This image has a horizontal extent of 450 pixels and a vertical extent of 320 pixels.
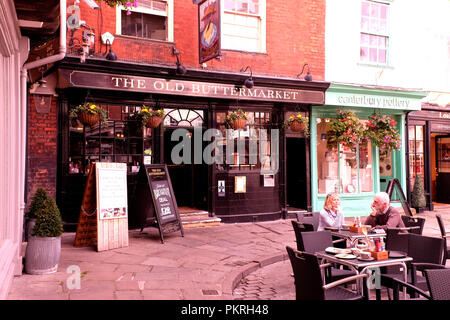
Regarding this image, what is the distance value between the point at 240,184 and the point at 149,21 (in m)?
4.89

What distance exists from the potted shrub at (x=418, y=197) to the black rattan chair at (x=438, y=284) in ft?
36.7

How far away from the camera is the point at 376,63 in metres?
13.0

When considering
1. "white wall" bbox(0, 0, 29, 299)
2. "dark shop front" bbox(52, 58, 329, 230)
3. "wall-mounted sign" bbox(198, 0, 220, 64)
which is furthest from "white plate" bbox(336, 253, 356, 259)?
"wall-mounted sign" bbox(198, 0, 220, 64)

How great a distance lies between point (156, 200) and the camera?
28.2 feet

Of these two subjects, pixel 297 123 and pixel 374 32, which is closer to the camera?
pixel 297 123

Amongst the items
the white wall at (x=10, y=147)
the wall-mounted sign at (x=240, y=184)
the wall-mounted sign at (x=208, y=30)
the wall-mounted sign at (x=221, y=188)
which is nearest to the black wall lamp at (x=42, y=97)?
the white wall at (x=10, y=147)

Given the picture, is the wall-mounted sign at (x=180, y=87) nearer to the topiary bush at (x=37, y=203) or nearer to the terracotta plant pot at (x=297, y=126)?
the terracotta plant pot at (x=297, y=126)

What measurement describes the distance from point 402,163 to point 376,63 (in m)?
3.50

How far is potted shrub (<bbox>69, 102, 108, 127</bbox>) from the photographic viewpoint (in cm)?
878

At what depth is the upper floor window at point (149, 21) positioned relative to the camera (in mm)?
9820

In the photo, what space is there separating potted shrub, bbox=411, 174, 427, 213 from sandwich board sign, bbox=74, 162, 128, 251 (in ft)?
33.4

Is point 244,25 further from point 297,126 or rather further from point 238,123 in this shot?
point 297,126

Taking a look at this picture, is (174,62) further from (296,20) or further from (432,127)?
(432,127)

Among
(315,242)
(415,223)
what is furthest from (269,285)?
(415,223)
